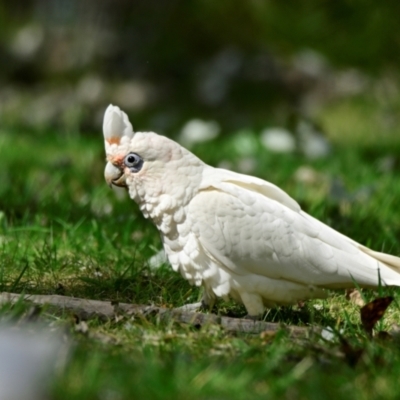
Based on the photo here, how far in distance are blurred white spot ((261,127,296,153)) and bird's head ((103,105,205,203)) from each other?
377 centimetres

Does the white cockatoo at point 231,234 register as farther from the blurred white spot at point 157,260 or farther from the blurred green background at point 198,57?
the blurred green background at point 198,57

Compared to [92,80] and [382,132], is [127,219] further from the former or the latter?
[92,80]

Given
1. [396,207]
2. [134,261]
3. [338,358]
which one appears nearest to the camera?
[338,358]

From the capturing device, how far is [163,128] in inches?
310

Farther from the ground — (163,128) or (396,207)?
(396,207)

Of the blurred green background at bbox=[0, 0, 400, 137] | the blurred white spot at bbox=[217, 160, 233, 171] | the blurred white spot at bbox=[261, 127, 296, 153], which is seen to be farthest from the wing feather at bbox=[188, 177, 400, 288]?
the blurred green background at bbox=[0, 0, 400, 137]

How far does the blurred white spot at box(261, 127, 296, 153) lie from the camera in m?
6.84

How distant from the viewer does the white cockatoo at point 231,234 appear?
300 centimetres

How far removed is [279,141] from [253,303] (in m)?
3.99

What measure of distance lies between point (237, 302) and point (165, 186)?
1.92 ft

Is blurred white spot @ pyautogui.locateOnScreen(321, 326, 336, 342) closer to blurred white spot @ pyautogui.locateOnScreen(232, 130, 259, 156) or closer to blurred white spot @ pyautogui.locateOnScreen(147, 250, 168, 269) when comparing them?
blurred white spot @ pyautogui.locateOnScreen(147, 250, 168, 269)

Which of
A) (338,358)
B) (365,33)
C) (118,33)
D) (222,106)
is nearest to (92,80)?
(118,33)

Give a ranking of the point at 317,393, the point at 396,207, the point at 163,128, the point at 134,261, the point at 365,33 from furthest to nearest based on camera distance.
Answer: the point at 365,33
the point at 163,128
the point at 396,207
the point at 134,261
the point at 317,393

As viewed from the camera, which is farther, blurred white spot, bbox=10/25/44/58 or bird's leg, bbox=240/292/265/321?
blurred white spot, bbox=10/25/44/58
